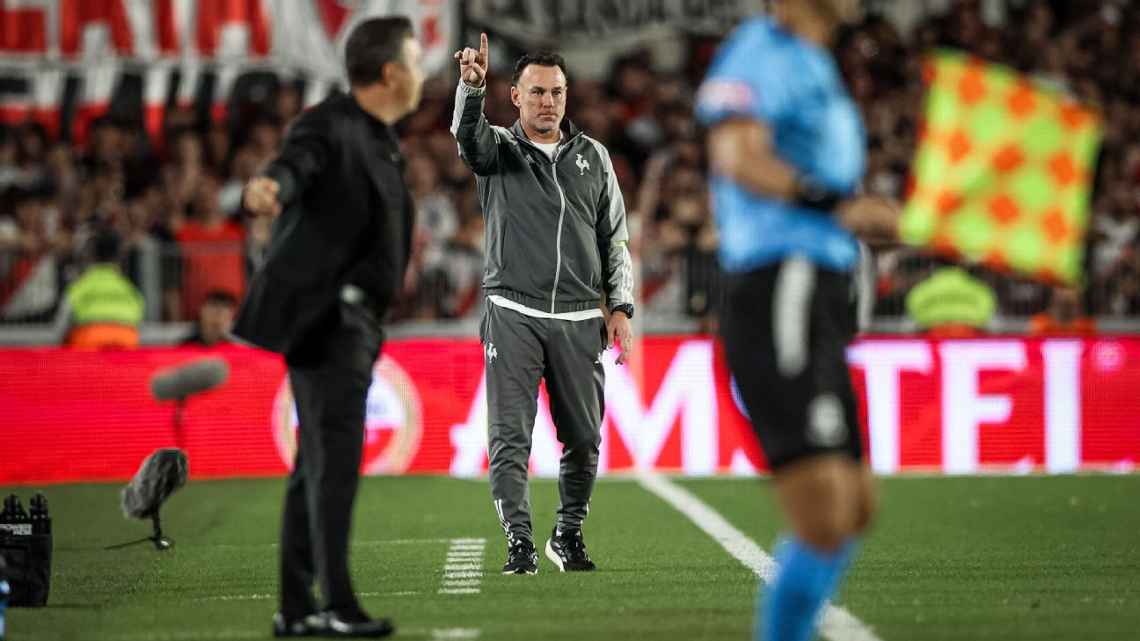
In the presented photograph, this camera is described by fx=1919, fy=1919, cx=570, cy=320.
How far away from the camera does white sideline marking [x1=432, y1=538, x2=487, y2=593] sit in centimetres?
816

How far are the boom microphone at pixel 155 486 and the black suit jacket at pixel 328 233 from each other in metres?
4.20

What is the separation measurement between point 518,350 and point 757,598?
1757 mm

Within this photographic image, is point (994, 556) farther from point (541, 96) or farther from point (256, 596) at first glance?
point (256, 596)

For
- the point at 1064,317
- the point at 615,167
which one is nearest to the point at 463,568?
the point at 1064,317

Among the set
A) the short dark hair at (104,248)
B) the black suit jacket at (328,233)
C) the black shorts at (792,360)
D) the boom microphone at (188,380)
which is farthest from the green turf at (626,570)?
the short dark hair at (104,248)

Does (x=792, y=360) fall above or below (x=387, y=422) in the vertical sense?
above

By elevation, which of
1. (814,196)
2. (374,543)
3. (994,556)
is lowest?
(374,543)

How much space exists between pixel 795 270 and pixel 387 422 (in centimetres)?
1090

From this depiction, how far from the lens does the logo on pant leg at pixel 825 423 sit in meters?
5.15

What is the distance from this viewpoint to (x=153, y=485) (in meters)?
10.4

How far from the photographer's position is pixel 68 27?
2052cm

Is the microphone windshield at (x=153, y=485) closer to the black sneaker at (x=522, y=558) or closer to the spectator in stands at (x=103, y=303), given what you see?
the black sneaker at (x=522, y=558)

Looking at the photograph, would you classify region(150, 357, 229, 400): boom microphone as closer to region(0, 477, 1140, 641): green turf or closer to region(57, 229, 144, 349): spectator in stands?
region(0, 477, 1140, 641): green turf

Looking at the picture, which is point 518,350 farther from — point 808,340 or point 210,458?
point 210,458
